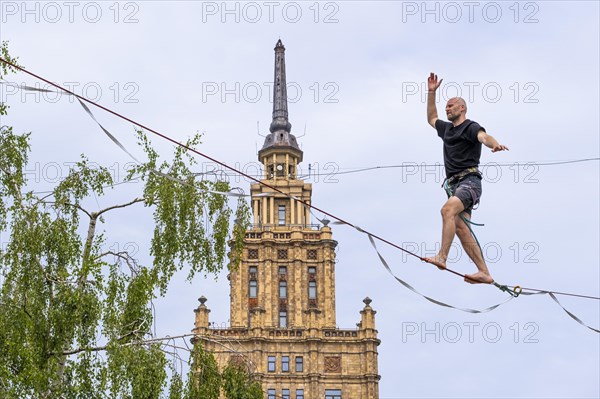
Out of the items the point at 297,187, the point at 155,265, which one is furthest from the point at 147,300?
the point at 297,187

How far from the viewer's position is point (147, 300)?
85.1 ft

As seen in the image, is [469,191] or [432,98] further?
[432,98]

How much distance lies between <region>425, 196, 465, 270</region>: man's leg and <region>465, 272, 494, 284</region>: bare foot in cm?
33

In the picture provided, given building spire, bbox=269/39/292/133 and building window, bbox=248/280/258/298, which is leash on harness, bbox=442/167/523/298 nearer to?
building window, bbox=248/280/258/298

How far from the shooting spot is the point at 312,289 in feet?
307

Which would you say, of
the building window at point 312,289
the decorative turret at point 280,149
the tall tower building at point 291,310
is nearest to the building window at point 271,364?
the tall tower building at point 291,310

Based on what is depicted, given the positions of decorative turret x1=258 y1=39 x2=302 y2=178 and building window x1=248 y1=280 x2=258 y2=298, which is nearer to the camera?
building window x1=248 y1=280 x2=258 y2=298

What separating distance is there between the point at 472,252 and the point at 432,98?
1.59 meters

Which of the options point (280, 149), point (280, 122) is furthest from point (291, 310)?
point (280, 122)

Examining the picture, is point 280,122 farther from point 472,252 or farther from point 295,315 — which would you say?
point 472,252

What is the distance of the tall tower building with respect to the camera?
89.0 metres

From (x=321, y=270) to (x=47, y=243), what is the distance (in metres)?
69.3

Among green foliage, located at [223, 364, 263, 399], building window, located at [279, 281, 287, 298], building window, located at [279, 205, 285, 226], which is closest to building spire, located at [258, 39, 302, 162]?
building window, located at [279, 205, 285, 226]

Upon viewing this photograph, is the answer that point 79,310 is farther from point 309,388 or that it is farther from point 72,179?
point 309,388
